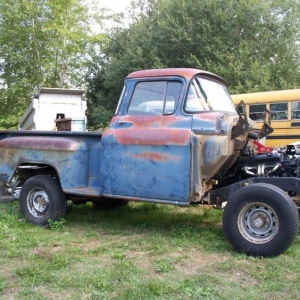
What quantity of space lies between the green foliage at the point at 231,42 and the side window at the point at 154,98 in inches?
589

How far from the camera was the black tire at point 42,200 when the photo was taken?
618cm

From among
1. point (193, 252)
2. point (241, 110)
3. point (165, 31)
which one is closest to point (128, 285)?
point (193, 252)

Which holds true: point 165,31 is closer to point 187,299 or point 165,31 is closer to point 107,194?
point 107,194

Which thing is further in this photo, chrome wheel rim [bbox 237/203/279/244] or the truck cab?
the truck cab

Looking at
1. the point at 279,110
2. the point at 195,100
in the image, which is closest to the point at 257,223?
the point at 195,100

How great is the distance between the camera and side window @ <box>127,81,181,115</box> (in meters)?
5.47

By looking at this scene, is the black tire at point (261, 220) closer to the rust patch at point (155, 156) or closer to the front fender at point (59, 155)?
the rust patch at point (155, 156)

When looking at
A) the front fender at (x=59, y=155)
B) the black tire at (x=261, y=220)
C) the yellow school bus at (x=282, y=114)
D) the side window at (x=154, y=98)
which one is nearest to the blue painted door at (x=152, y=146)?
the side window at (x=154, y=98)

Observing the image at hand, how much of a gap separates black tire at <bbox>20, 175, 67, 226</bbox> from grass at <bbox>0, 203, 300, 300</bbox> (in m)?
0.15

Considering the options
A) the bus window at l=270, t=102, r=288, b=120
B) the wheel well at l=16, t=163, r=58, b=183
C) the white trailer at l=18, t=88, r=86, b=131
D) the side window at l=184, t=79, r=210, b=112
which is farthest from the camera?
the bus window at l=270, t=102, r=288, b=120

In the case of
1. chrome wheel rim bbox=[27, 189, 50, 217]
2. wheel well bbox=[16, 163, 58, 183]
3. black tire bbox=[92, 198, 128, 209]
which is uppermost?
wheel well bbox=[16, 163, 58, 183]

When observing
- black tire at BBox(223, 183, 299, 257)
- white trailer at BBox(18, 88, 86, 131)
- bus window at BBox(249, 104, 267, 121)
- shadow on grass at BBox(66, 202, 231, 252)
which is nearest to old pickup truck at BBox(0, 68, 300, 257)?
black tire at BBox(223, 183, 299, 257)

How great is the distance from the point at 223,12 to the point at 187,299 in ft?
67.3

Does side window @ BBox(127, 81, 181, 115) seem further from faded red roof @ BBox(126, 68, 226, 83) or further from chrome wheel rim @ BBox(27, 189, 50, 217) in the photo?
chrome wheel rim @ BBox(27, 189, 50, 217)
